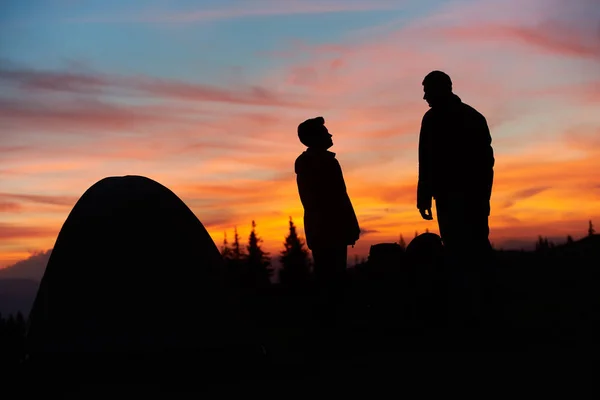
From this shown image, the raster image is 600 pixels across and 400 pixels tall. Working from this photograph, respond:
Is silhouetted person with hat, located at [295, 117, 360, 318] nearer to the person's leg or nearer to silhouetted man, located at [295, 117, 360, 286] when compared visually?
silhouetted man, located at [295, 117, 360, 286]

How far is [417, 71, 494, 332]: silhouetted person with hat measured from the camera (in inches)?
423

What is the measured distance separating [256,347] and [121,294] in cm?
192

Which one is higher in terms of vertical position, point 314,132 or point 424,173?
point 314,132

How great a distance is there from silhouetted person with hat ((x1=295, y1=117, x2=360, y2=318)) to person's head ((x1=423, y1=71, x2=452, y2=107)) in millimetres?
2391

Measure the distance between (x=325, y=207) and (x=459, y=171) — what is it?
2765 mm

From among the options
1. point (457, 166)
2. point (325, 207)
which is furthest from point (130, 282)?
point (457, 166)

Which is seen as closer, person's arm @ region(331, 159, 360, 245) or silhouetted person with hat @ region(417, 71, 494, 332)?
silhouetted person with hat @ region(417, 71, 494, 332)

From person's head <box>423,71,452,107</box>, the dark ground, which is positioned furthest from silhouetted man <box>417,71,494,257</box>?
the dark ground

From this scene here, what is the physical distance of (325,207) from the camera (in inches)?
510

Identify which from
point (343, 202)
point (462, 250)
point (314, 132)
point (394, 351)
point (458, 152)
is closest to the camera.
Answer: point (394, 351)

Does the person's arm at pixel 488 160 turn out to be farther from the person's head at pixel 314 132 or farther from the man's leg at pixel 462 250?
the person's head at pixel 314 132

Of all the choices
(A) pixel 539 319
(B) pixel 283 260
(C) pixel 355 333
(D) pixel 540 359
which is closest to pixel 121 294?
(C) pixel 355 333

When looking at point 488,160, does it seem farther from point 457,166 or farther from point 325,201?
point 325,201

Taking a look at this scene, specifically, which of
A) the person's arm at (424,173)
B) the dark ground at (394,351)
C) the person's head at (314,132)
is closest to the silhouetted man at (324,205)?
the person's head at (314,132)
